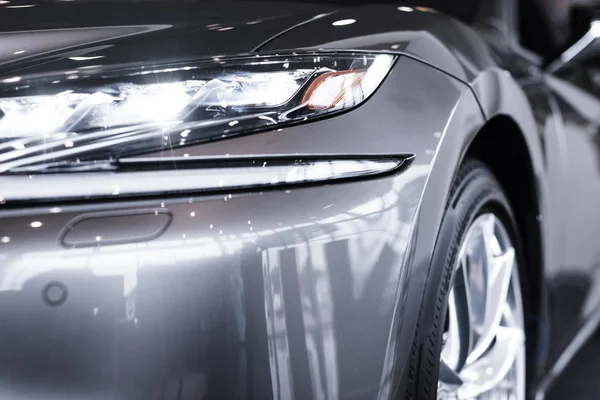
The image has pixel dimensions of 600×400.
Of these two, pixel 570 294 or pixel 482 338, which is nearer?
pixel 482 338

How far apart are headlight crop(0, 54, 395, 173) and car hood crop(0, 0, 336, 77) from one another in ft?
0.08

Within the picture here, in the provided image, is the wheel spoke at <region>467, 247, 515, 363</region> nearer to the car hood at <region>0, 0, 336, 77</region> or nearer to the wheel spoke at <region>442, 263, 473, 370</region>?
the wheel spoke at <region>442, 263, 473, 370</region>

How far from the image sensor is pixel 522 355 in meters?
1.76

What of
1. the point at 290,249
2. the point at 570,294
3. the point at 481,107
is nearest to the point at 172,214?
the point at 290,249

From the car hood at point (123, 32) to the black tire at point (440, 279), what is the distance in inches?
15.9

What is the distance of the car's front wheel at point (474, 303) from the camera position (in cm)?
126

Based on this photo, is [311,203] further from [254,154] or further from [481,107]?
[481,107]

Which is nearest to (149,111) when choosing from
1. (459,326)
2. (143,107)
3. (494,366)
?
(143,107)

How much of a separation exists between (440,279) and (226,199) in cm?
41

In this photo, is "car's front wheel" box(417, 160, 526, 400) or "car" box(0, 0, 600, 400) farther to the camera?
"car's front wheel" box(417, 160, 526, 400)

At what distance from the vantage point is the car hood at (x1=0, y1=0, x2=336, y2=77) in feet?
3.64

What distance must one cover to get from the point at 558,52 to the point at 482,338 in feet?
3.35

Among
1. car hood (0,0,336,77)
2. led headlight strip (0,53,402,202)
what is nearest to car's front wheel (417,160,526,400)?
led headlight strip (0,53,402,202)

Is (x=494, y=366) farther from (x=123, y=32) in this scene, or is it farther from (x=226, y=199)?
(x=123, y=32)
